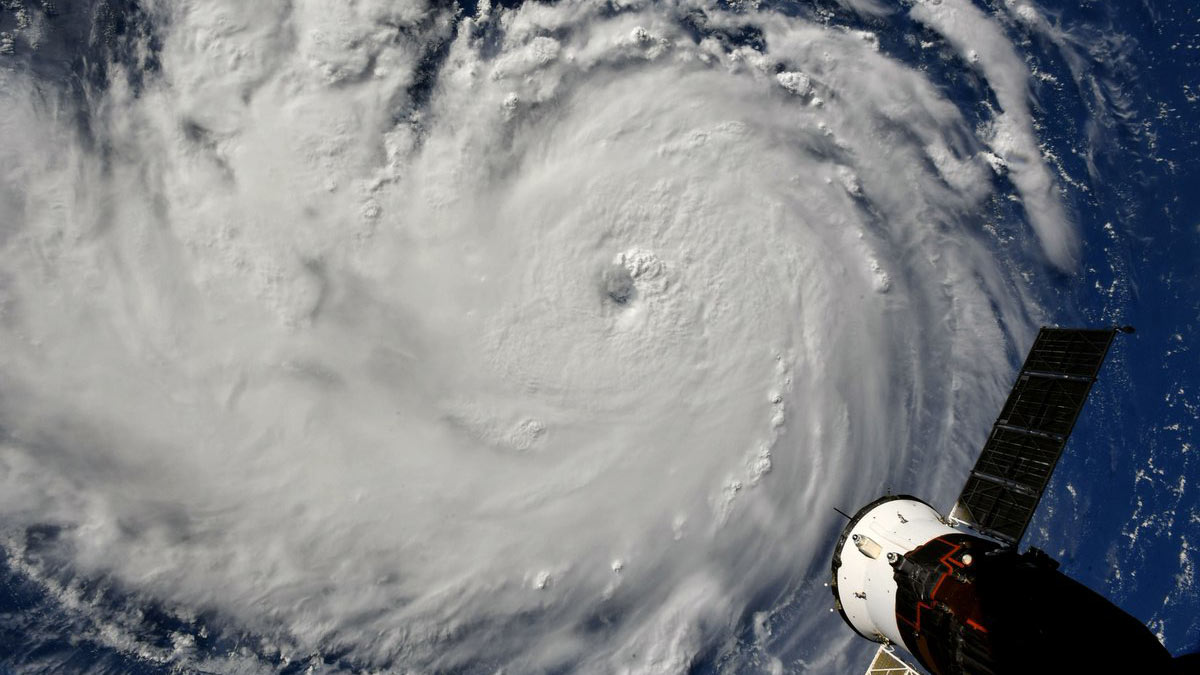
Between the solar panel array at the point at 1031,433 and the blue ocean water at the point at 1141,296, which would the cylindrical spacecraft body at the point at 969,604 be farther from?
the blue ocean water at the point at 1141,296

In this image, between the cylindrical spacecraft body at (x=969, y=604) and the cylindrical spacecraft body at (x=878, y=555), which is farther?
the cylindrical spacecraft body at (x=878, y=555)

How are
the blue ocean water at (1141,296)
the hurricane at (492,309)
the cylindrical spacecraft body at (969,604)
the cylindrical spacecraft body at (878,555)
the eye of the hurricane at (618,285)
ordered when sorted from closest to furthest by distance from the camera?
the cylindrical spacecraft body at (969,604) < the cylindrical spacecraft body at (878,555) < the hurricane at (492,309) < the blue ocean water at (1141,296) < the eye of the hurricane at (618,285)

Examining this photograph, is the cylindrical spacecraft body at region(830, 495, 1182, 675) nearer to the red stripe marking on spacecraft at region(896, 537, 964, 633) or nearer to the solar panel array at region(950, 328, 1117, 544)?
the red stripe marking on spacecraft at region(896, 537, 964, 633)

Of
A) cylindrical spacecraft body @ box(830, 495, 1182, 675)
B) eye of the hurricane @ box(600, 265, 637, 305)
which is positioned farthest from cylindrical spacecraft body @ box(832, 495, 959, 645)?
eye of the hurricane @ box(600, 265, 637, 305)

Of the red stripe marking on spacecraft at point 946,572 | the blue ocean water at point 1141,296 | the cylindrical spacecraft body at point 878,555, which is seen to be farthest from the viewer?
the blue ocean water at point 1141,296

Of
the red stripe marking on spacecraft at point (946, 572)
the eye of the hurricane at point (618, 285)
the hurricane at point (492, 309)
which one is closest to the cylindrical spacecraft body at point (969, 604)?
the red stripe marking on spacecraft at point (946, 572)

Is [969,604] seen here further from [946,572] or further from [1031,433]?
[1031,433]

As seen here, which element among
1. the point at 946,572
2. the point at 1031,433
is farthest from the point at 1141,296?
the point at 946,572
